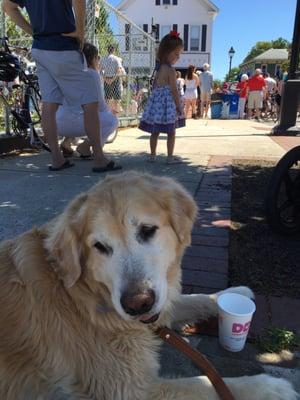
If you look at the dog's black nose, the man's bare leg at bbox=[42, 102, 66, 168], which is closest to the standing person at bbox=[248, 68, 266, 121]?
the man's bare leg at bbox=[42, 102, 66, 168]

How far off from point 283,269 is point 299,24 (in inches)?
412

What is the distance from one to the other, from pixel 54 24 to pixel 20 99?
2830 millimetres

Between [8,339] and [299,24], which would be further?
[299,24]

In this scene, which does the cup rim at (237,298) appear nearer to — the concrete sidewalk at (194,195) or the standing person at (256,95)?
the concrete sidewalk at (194,195)

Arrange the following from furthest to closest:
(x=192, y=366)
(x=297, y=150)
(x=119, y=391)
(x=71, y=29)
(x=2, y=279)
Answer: (x=71, y=29) < (x=297, y=150) < (x=192, y=366) < (x=2, y=279) < (x=119, y=391)

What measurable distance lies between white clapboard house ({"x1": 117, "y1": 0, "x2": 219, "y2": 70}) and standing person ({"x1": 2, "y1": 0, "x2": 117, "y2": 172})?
4262cm

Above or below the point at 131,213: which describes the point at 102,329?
below

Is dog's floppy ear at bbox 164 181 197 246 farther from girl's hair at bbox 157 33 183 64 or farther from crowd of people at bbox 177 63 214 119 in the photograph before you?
crowd of people at bbox 177 63 214 119

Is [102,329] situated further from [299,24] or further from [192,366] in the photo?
[299,24]

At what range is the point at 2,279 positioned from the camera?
223 centimetres

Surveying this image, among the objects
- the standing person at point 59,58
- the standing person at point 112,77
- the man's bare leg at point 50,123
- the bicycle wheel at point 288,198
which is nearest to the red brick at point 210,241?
the bicycle wheel at point 288,198

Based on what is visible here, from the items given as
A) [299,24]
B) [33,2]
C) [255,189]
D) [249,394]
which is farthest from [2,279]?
[299,24]

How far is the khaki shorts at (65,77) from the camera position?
573 centimetres

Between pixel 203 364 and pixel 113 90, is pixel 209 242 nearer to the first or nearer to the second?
pixel 203 364
